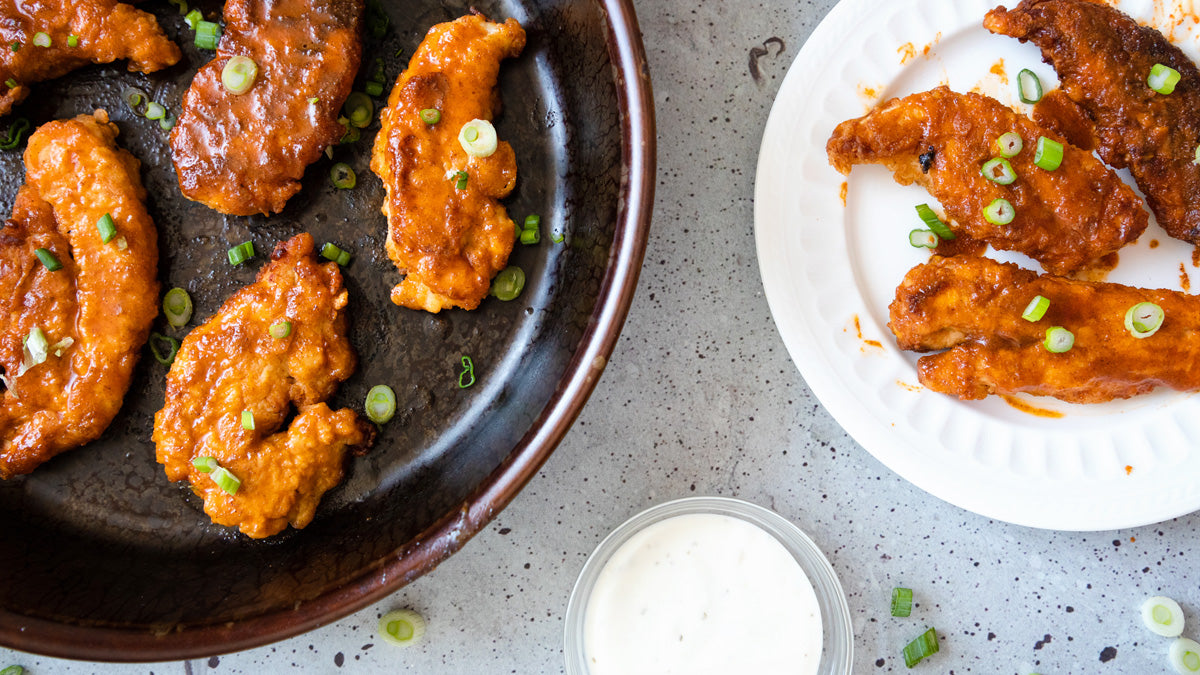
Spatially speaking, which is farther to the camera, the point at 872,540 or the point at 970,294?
the point at 872,540

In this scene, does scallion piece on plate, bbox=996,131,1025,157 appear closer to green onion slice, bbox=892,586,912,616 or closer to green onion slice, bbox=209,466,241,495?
green onion slice, bbox=892,586,912,616

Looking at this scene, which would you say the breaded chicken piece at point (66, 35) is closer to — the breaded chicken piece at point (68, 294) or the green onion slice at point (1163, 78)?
the breaded chicken piece at point (68, 294)

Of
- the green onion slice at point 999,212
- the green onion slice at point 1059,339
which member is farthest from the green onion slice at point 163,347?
the green onion slice at point 1059,339

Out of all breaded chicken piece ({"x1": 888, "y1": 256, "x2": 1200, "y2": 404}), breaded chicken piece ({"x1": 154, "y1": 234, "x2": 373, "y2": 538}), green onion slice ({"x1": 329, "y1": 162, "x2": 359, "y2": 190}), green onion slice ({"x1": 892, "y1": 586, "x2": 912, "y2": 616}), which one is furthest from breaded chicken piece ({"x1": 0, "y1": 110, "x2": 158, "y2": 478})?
green onion slice ({"x1": 892, "y1": 586, "x2": 912, "y2": 616})

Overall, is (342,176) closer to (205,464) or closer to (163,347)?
(163,347)

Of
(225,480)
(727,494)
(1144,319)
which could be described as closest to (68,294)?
(225,480)

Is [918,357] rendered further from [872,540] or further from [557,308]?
[557,308]

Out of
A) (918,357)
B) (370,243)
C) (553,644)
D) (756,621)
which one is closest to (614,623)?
(553,644)
